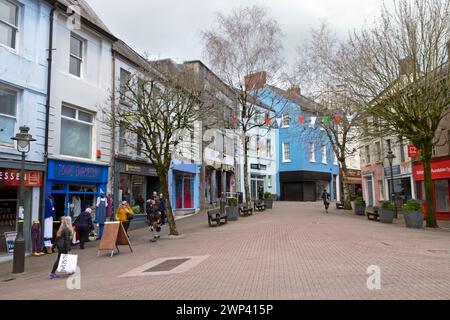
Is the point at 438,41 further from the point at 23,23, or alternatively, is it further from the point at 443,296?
the point at 23,23

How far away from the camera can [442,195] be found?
2311 centimetres

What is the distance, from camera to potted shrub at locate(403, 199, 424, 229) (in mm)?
17391

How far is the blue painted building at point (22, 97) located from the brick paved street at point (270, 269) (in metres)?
2.26

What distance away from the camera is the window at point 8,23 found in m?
13.3

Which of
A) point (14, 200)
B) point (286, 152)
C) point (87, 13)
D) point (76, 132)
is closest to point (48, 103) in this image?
point (76, 132)

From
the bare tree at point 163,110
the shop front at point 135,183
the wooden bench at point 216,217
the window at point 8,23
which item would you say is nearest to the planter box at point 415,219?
the wooden bench at point 216,217

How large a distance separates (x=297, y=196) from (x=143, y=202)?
25902 mm

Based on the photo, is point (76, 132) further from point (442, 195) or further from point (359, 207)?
point (442, 195)

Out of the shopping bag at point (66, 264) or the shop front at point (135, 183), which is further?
the shop front at point (135, 183)

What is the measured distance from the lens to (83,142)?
16750mm

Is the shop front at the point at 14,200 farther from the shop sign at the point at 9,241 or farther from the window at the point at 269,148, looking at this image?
the window at the point at 269,148

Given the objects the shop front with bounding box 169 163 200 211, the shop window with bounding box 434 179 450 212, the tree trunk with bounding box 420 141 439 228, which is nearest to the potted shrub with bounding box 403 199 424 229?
the tree trunk with bounding box 420 141 439 228

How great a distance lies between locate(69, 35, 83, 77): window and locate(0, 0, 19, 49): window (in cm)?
276
